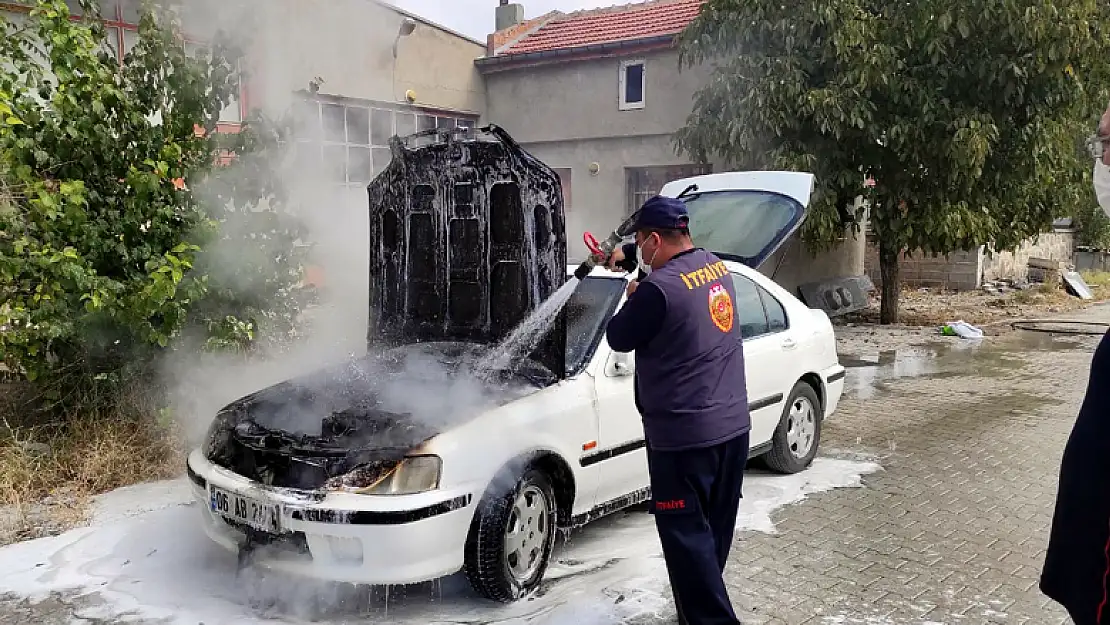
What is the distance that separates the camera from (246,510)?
134 inches

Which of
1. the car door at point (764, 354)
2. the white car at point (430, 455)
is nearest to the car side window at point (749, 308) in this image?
the car door at point (764, 354)

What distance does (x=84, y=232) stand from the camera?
4898mm

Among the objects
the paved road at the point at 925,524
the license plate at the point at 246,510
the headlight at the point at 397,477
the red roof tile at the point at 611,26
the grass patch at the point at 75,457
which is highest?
the red roof tile at the point at 611,26

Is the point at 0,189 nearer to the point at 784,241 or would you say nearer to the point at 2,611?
the point at 2,611

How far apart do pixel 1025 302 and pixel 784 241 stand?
13.3 metres

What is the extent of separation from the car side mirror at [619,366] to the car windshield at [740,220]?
5.50 ft

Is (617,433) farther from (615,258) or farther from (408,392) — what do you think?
(408,392)

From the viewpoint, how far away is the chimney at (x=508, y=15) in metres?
17.0

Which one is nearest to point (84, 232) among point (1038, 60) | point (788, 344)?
point (788, 344)

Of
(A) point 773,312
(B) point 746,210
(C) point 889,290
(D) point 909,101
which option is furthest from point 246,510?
(C) point 889,290

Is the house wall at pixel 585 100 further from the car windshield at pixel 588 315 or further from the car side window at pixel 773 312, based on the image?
the car windshield at pixel 588 315

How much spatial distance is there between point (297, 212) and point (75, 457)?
2087 mm

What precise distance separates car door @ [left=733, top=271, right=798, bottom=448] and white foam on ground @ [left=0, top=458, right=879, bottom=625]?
1.82 ft

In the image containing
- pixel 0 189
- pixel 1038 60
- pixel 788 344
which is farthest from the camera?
pixel 1038 60
